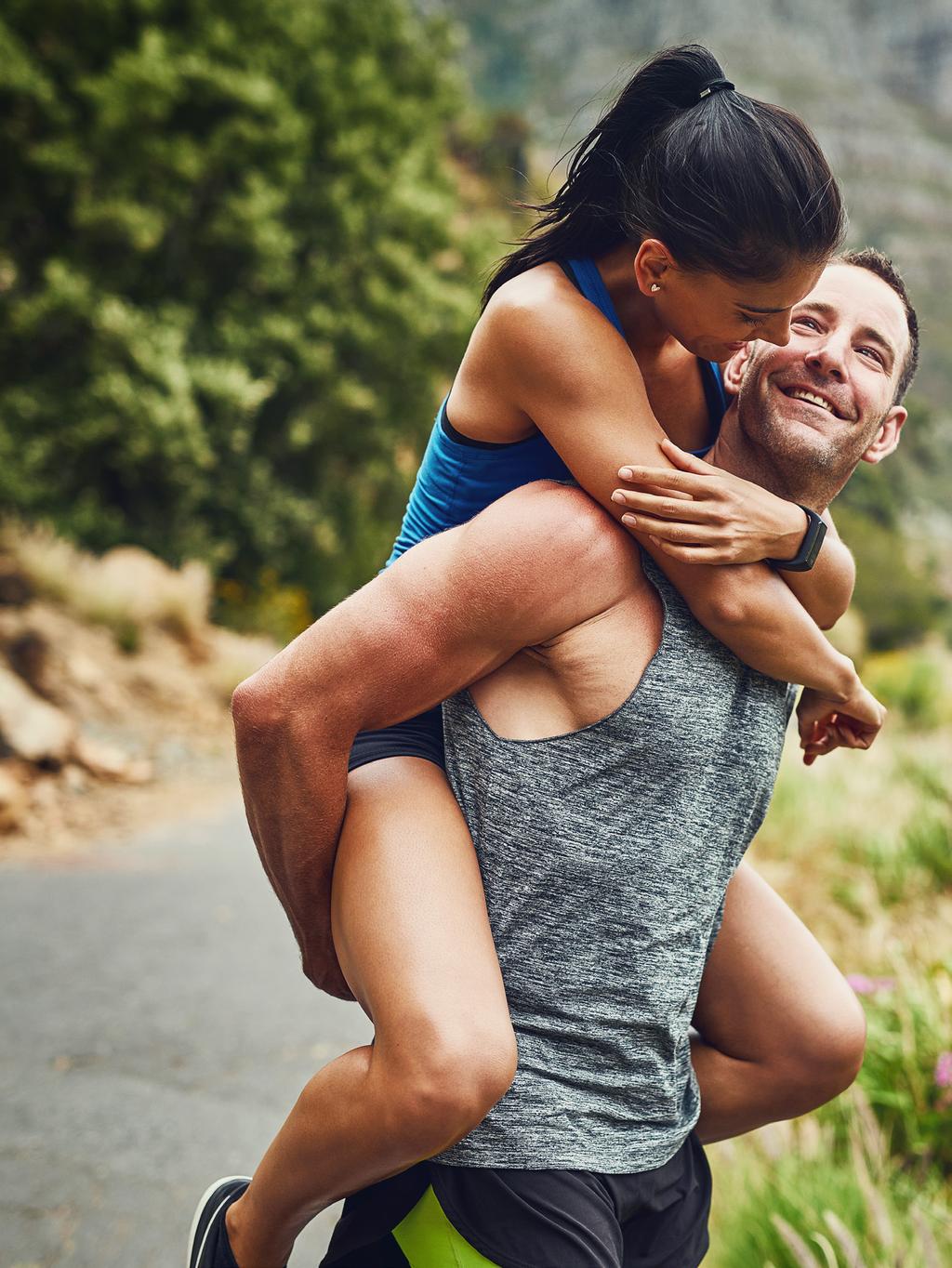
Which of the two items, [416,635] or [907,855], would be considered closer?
[416,635]

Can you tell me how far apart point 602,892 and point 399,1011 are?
0.39 meters

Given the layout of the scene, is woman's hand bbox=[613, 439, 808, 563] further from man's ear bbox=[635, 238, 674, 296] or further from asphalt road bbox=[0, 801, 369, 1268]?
asphalt road bbox=[0, 801, 369, 1268]

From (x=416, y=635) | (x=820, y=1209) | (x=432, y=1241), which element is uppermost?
(x=416, y=635)

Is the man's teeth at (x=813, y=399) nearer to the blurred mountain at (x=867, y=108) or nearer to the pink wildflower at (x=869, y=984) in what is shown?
the pink wildflower at (x=869, y=984)

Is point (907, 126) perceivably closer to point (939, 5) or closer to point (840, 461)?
point (939, 5)

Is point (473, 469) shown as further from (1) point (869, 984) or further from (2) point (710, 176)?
(1) point (869, 984)

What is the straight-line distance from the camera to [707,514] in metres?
1.71

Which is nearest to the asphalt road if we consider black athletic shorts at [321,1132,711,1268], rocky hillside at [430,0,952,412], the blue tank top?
black athletic shorts at [321,1132,711,1268]

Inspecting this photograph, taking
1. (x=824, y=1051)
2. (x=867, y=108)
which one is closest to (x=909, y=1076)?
(x=824, y=1051)

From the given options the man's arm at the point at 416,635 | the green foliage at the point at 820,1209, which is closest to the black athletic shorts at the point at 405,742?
the man's arm at the point at 416,635

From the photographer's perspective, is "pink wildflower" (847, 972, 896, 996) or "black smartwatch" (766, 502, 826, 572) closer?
"black smartwatch" (766, 502, 826, 572)

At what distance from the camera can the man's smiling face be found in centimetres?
194

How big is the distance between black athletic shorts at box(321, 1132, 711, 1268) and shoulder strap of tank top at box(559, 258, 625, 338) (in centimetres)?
142

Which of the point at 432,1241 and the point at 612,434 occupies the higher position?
the point at 612,434
